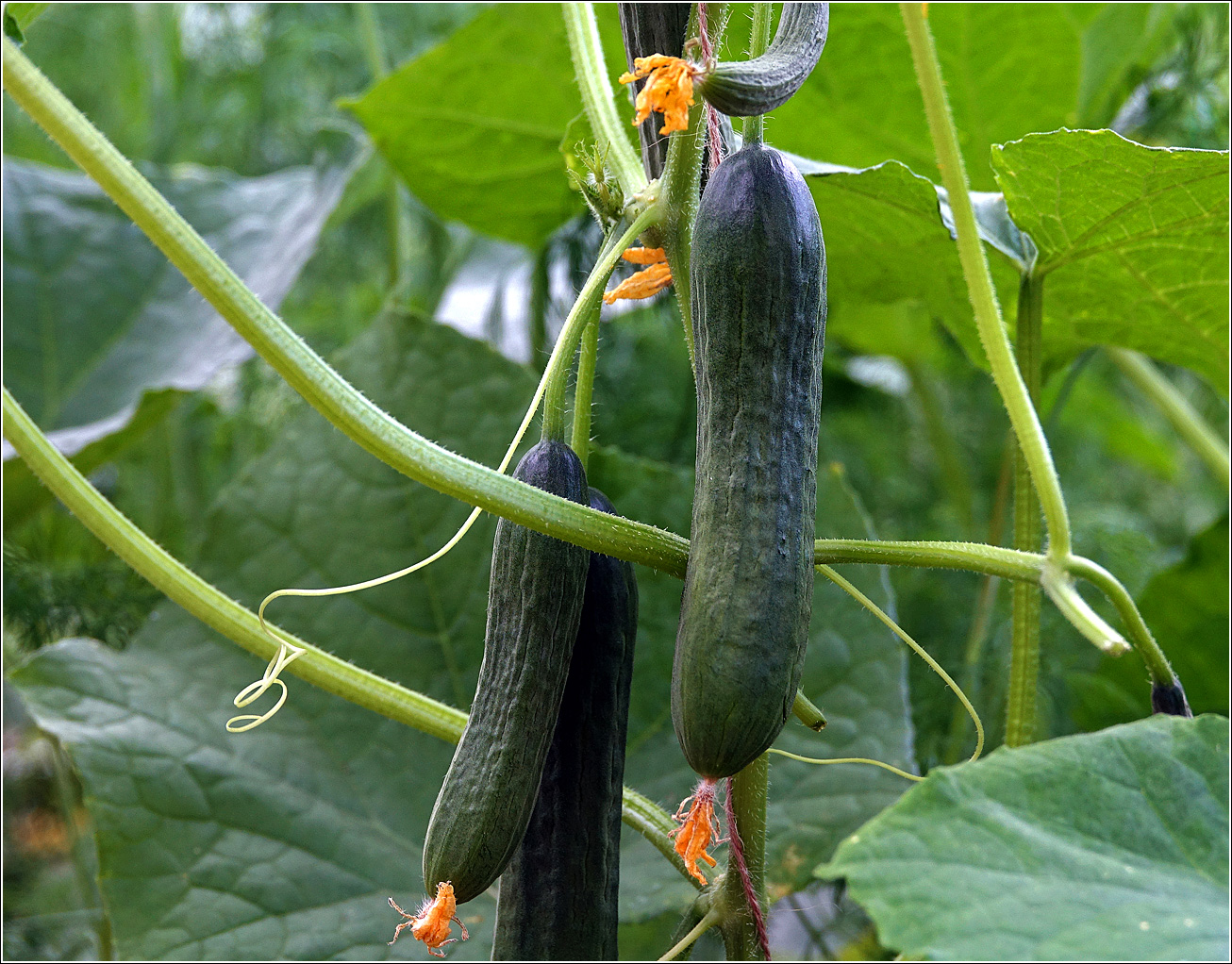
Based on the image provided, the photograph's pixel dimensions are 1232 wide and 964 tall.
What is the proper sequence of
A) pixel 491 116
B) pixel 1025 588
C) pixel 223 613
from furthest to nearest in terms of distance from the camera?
1. pixel 491 116
2. pixel 1025 588
3. pixel 223 613

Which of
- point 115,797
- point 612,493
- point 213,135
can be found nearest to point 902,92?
point 612,493

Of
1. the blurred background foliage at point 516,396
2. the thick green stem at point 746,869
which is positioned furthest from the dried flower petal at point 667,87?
the blurred background foliage at point 516,396

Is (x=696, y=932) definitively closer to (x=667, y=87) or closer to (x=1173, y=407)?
(x=667, y=87)

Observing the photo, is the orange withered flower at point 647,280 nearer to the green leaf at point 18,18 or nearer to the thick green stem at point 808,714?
the thick green stem at point 808,714

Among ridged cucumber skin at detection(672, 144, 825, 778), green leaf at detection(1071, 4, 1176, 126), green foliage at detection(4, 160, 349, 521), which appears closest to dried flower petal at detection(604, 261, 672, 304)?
ridged cucumber skin at detection(672, 144, 825, 778)

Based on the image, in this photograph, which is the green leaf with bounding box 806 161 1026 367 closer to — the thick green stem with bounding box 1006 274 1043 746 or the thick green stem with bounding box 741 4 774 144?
the thick green stem with bounding box 1006 274 1043 746

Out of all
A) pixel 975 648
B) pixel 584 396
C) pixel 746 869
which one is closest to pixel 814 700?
pixel 975 648

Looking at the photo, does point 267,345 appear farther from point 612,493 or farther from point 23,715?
point 23,715
